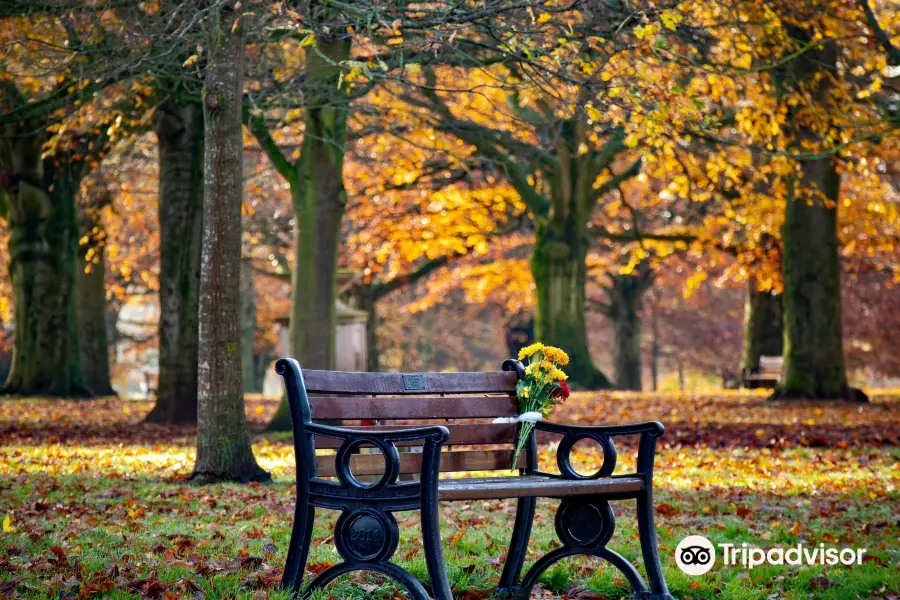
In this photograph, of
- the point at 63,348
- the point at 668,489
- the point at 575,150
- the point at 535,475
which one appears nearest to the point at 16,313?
the point at 63,348

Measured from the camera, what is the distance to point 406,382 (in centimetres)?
558

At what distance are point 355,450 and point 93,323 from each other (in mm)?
19819

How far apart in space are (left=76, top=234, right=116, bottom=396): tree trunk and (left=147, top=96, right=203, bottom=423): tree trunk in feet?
27.3

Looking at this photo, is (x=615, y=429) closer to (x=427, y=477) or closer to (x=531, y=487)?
(x=531, y=487)

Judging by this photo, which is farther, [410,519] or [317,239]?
[317,239]

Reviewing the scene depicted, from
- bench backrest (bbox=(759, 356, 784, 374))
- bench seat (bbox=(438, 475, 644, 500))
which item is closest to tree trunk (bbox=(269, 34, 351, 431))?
bench seat (bbox=(438, 475, 644, 500))

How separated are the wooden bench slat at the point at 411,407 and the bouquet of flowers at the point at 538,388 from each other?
101 mm

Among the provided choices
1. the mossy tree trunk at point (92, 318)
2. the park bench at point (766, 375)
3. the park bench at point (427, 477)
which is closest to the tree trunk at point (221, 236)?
the park bench at point (427, 477)

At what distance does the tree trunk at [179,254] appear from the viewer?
592 inches

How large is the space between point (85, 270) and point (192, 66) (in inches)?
462

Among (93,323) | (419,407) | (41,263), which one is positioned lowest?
(419,407)

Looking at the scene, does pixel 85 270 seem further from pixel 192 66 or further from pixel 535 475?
pixel 535 475

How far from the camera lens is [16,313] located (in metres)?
20.7

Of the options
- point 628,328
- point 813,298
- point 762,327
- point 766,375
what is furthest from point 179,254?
point 628,328
